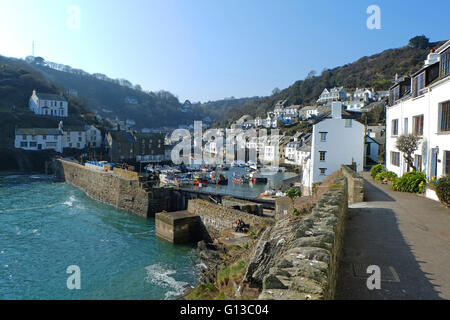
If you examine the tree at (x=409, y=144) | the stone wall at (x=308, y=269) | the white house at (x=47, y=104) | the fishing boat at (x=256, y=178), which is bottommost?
the fishing boat at (x=256, y=178)

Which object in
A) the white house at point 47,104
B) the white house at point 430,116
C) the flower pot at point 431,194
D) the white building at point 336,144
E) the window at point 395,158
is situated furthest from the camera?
the white house at point 47,104

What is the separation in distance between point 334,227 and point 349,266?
1069 mm

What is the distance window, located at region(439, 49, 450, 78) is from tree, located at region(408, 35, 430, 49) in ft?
529

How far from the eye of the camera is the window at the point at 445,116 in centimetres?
1512

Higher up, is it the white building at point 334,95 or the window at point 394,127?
the white building at point 334,95

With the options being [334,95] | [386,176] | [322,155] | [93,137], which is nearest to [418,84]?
[386,176]

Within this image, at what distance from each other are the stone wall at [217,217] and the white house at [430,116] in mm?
9934

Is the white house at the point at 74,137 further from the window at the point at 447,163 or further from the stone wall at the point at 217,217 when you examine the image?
the window at the point at 447,163

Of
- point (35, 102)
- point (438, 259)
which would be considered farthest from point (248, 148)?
point (438, 259)

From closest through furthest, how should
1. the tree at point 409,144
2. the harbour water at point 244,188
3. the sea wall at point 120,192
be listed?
1. the tree at point 409,144
2. the sea wall at point 120,192
3. the harbour water at point 244,188

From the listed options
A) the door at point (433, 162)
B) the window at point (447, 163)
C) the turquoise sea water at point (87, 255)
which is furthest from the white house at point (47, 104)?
the window at point (447, 163)
